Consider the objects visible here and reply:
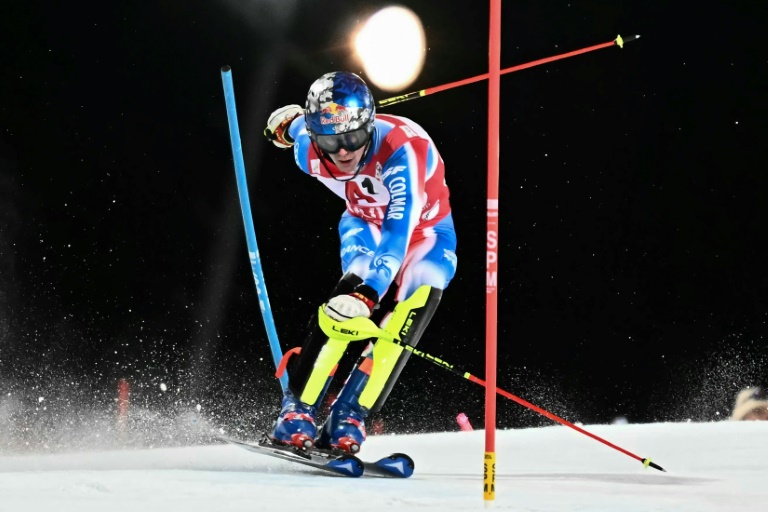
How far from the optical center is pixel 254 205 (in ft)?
18.1

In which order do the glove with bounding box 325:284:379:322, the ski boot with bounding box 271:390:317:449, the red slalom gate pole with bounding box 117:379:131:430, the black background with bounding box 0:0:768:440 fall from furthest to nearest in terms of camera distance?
the red slalom gate pole with bounding box 117:379:131:430
the black background with bounding box 0:0:768:440
the ski boot with bounding box 271:390:317:449
the glove with bounding box 325:284:379:322

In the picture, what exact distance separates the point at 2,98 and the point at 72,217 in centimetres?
68

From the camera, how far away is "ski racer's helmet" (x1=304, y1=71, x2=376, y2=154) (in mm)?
3529

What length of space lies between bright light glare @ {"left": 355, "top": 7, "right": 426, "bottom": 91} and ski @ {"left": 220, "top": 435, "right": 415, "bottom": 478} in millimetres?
2449

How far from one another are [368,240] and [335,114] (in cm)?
59

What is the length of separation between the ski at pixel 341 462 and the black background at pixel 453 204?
2.06m

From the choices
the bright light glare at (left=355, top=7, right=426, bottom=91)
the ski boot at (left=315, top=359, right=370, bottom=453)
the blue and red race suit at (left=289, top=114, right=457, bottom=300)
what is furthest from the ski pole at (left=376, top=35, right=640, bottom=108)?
the bright light glare at (left=355, top=7, right=426, bottom=91)

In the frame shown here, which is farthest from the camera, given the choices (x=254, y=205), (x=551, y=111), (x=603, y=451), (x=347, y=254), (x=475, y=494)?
(x=551, y=111)

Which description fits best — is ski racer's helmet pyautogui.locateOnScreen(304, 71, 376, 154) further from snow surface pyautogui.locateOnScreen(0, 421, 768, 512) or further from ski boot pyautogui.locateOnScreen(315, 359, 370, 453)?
snow surface pyautogui.locateOnScreen(0, 421, 768, 512)

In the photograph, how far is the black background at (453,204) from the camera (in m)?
5.28

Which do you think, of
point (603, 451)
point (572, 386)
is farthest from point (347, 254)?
point (572, 386)

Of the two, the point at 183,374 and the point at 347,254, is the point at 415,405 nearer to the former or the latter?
the point at 183,374

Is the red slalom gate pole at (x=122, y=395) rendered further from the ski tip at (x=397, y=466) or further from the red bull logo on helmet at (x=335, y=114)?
the red bull logo on helmet at (x=335, y=114)

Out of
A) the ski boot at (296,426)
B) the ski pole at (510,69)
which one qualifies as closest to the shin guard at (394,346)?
the ski boot at (296,426)
